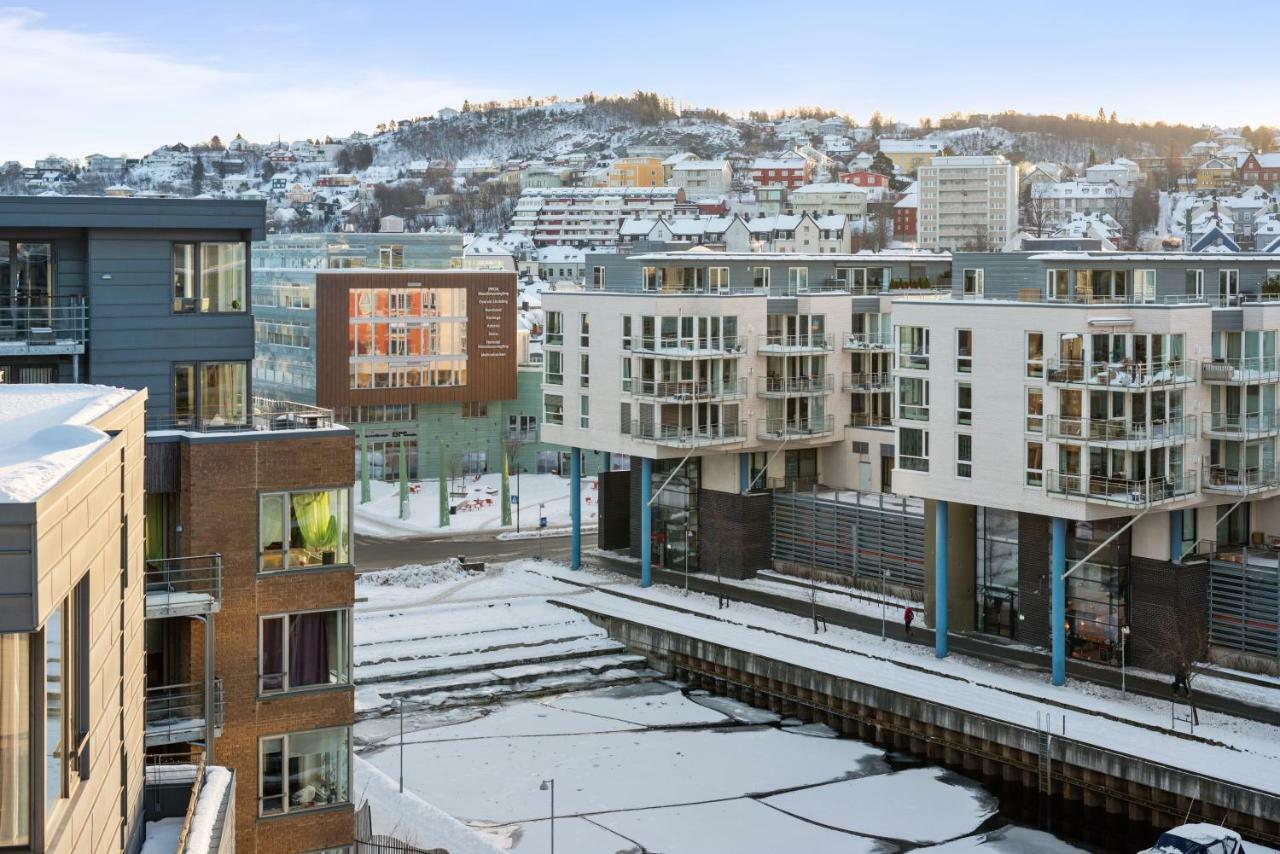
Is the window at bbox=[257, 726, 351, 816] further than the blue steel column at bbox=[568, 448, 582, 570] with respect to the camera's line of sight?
No

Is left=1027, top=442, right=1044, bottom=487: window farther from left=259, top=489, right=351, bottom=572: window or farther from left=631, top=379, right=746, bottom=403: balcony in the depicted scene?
left=259, top=489, right=351, bottom=572: window

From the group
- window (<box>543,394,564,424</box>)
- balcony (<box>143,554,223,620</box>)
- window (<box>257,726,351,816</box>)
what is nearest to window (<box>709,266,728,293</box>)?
window (<box>543,394,564,424</box>)

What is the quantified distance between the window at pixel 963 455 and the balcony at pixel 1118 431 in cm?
268

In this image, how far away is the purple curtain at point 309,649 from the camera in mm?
22484

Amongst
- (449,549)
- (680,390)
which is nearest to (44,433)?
(680,390)

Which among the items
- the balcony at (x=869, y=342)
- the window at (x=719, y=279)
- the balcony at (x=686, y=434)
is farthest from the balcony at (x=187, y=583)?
the balcony at (x=869, y=342)

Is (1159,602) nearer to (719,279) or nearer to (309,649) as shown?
(719,279)

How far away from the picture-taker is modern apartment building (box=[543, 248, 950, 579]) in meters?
50.2

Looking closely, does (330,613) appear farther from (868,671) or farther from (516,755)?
(868,671)

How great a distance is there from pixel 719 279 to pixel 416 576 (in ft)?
46.5

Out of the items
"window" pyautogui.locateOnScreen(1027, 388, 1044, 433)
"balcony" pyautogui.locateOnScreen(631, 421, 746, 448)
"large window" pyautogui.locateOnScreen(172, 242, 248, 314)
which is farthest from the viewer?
"balcony" pyautogui.locateOnScreen(631, 421, 746, 448)

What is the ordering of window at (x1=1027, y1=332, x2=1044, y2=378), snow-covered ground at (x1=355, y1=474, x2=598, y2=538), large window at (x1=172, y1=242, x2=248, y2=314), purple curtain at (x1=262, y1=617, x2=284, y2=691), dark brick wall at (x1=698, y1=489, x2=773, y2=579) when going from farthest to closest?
snow-covered ground at (x1=355, y1=474, x2=598, y2=538) < dark brick wall at (x1=698, y1=489, x2=773, y2=579) < window at (x1=1027, y1=332, x2=1044, y2=378) < large window at (x1=172, y1=242, x2=248, y2=314) < purple curtain at (x1=262, y1=617, x2=284, y2=691)

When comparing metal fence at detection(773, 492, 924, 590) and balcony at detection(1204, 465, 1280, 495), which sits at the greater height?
balcony at detection(1204, 465, 1280, 495)

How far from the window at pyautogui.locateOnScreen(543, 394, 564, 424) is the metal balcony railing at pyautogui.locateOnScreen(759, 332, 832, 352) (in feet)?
24.0
